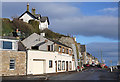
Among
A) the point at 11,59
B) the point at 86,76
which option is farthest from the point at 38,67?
the point at 86,76

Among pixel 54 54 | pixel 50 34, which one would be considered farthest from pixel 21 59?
pixel 50 34

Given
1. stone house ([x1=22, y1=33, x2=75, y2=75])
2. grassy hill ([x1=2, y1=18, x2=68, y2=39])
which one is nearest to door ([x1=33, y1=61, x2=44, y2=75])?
stone house ([x1=22, y1=33, x2=75, y2=75])

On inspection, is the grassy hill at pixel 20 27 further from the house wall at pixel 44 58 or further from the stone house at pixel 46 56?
the house wall at pixel 44 58

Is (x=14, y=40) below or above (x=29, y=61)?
above

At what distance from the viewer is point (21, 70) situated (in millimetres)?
33469

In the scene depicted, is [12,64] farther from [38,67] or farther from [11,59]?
[38,67]

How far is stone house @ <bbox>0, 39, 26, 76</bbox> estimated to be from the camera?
3136cm

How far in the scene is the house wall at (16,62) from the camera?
31219 millimetres

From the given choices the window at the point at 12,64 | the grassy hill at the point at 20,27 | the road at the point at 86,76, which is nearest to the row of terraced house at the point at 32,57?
the window at the point at 12,64

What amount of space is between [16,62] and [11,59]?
991 mm

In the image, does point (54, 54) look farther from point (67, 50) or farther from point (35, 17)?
point (35, 17)

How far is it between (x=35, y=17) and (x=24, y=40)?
88.3ft

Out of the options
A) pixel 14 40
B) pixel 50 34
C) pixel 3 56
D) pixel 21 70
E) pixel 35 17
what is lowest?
pixel 21 70

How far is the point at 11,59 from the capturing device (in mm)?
32344
